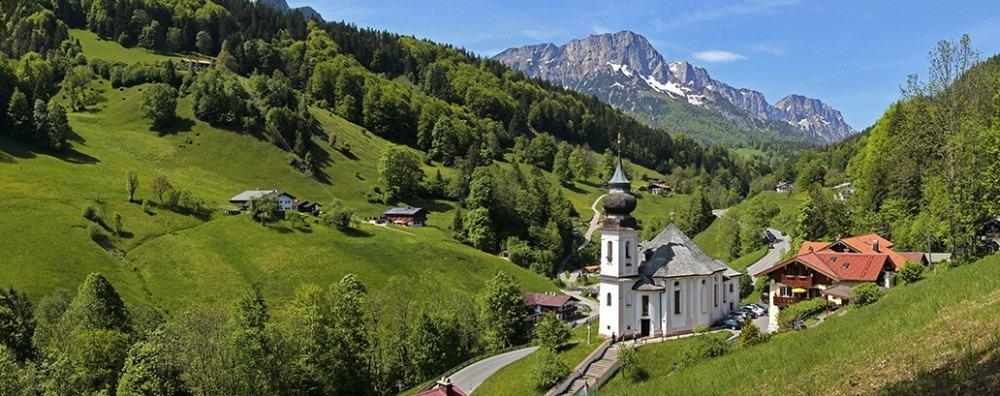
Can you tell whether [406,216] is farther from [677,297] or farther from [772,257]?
[677,297]

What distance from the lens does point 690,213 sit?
131m

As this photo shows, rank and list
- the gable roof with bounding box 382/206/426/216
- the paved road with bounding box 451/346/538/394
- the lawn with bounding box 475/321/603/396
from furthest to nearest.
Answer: the gable roof with bounding box 382/206/426/216 → the paved road with bounding box 451/346/538/394 → the lawn with bounding box 475/321/603/396

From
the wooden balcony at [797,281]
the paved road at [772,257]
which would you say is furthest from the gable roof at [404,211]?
the wooden balcony at [797,281]

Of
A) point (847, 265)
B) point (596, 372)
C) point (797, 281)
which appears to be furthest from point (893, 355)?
point (847, 265)

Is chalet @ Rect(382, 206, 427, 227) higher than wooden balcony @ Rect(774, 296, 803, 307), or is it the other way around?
chalet @ Rect(382, 206, 427, 227)

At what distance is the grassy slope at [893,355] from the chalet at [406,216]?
83651 millimetres

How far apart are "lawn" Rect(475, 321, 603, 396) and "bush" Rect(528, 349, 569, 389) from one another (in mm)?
560

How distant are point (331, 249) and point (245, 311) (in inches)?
1471

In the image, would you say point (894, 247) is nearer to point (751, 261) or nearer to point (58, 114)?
point (751, 261)

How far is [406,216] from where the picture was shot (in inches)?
4402

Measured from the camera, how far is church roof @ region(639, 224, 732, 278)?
50.1 meters

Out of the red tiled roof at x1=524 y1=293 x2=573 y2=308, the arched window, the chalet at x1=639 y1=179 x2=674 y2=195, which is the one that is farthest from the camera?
the chalet at x1=639 y1=179 x2=674 y2=195

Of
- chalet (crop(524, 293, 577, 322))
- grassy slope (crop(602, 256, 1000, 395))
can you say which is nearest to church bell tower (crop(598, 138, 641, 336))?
grassy slope (crop(602, 256, 1000, 395))

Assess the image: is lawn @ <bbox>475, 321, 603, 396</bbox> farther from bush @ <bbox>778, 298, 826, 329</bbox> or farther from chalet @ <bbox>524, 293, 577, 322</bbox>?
chalet @ <bbox>524, 293, 577, 322</bbox>
